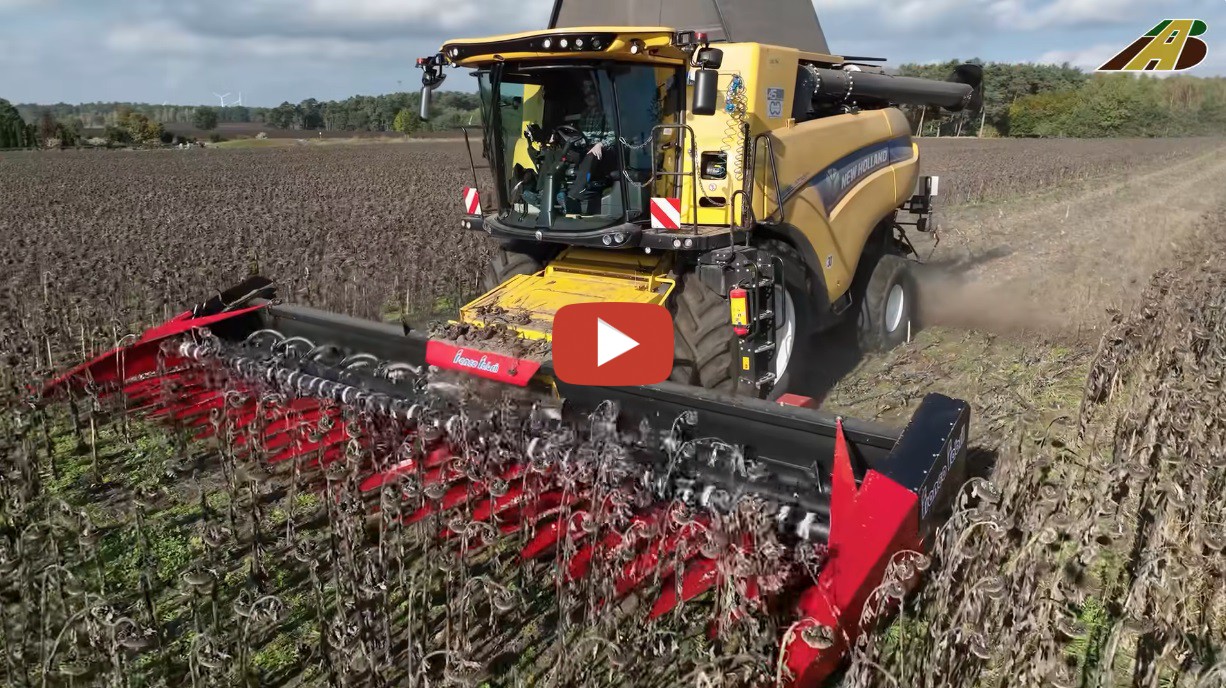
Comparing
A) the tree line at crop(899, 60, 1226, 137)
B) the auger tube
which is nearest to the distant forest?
the tree line at crop(899, 60, 1226, 137)

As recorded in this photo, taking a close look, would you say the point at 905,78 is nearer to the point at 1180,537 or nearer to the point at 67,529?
the point at 1180,537

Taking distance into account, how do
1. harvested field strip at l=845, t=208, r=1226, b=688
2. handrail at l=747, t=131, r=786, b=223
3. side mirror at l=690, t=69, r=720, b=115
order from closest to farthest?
harvested field strip at l=845, t=208, r=1226, b=688, side mirror at l=690, t=69, r=720, b=115, handrail at l=747, t=131, r=786, b=223

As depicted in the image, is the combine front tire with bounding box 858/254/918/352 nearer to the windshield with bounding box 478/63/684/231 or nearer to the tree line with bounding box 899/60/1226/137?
the windshield with bounding box 478/63/684/231

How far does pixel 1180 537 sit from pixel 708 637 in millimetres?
1720

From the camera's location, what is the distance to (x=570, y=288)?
4.80 meters

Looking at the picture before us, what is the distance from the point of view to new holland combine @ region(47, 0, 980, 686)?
303 cm

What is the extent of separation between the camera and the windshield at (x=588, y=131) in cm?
439

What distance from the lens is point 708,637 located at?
2.82 meters

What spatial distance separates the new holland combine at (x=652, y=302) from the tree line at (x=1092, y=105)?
133ft

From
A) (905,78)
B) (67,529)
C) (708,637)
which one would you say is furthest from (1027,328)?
(67,529)

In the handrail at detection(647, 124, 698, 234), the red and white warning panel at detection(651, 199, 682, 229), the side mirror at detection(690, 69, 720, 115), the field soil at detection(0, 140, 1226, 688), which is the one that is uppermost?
the side mirror at detection(690, 69, 720, 115)

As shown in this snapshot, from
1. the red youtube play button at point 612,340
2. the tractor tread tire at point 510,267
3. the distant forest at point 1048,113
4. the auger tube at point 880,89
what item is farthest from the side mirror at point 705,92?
the distant forest at point 1048,113

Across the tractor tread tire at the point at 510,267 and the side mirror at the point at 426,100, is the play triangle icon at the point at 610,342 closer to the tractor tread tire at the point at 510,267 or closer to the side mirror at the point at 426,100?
the tractor tread tire at the point at 510,267

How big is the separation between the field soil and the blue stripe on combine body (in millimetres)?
1321
